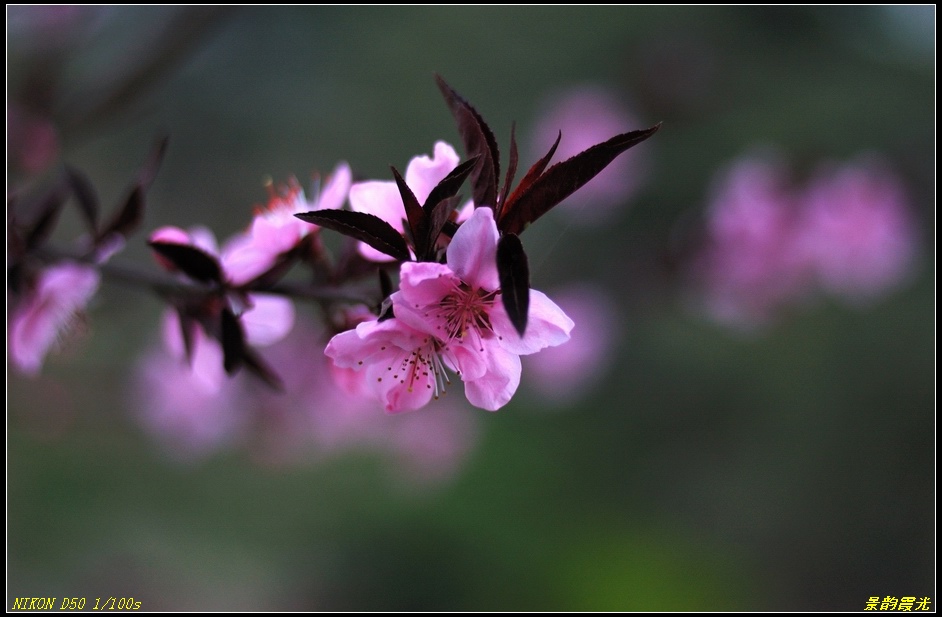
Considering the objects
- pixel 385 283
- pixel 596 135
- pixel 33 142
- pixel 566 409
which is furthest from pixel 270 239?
pixel 566 409

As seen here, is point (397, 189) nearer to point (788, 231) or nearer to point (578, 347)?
point (788, 231)

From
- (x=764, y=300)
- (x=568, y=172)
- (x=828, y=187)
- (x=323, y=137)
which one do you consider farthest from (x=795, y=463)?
(x=568, y=172)

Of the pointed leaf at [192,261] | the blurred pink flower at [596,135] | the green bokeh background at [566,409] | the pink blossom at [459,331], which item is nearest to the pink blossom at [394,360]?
the pink blossom at [459,331]

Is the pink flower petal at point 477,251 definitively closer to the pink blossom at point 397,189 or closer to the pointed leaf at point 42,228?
the pink blossom at point 397,189

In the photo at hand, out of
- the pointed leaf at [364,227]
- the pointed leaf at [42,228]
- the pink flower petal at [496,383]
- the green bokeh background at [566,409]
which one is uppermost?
the pointed leaf at [364,227]

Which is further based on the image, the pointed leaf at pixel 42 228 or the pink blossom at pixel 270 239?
the pointed leaf at pixel 42 228
